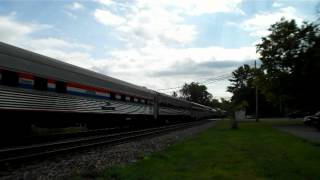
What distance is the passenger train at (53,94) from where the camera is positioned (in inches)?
575

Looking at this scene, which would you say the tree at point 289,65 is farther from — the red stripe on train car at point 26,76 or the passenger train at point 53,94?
the red stripe on train car at point 26,76

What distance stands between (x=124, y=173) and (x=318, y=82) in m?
36.9

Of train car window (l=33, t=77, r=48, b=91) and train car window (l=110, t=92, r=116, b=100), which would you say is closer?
train car window (l=33, t=77, r=48, b=91)

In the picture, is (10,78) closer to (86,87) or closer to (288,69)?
(86,87)

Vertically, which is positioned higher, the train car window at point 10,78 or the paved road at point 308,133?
the train car window at point 10,78

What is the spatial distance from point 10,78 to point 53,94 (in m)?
2.93

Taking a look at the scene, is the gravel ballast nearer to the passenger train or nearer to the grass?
the grass

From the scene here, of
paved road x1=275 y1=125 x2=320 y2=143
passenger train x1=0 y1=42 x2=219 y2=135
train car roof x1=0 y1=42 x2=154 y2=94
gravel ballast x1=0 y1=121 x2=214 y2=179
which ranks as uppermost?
train car roof x1=0 y1=42 x2=154 y2=94

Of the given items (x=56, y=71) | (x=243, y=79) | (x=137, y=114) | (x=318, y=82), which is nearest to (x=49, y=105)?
(x=56, y=71)

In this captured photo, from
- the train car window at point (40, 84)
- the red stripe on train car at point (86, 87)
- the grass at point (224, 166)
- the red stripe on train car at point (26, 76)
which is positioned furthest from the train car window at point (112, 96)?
the grass at point (224, 166)

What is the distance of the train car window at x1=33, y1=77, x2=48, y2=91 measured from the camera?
1614 centimetres

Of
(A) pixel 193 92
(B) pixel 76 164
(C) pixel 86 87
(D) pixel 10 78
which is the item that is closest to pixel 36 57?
(D) pixel 10 78

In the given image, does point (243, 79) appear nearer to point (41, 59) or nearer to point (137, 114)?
point (137, 114)

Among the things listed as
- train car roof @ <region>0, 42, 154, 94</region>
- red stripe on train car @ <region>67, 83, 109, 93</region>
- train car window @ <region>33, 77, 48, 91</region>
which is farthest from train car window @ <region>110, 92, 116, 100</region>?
train car window @ <region>33, 77, 48, 91</region>
